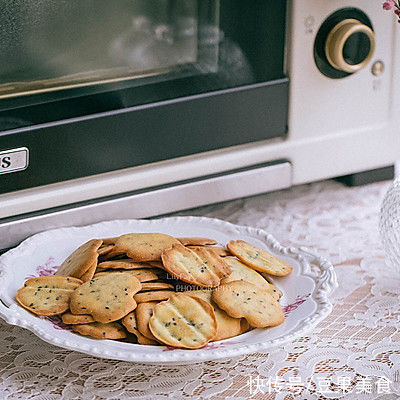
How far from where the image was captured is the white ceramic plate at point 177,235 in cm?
63

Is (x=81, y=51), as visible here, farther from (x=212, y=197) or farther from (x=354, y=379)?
(x=354, y=379)

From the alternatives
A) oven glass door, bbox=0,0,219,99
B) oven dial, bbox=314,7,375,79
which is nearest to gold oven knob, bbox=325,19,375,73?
oven dial, bbox=314,7,375,79

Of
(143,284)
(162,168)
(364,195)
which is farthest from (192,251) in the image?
(364,195)

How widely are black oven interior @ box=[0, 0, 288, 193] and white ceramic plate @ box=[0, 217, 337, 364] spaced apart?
0.06 m

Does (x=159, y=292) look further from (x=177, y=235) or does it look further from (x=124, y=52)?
(x=124, y=52)

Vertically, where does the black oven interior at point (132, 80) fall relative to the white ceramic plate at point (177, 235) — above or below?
above

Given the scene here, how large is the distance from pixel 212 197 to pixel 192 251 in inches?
7.1

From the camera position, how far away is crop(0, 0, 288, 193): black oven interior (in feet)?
2.50

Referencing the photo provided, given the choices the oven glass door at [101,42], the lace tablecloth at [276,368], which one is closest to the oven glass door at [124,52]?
the oven glass door at [101,42]

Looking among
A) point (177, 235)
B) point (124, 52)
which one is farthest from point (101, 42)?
point (177, 235)

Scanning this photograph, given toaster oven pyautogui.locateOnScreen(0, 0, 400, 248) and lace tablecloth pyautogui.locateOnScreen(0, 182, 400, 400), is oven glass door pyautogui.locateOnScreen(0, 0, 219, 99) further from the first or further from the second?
lace tablecloth pyautogui.locateOnScreen(0, 182, 400, 400)

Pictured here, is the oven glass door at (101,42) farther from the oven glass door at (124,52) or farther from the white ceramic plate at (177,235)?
the white ceramic plate at (177,235)

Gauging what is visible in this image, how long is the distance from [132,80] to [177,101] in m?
0.05

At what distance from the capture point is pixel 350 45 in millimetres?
888
